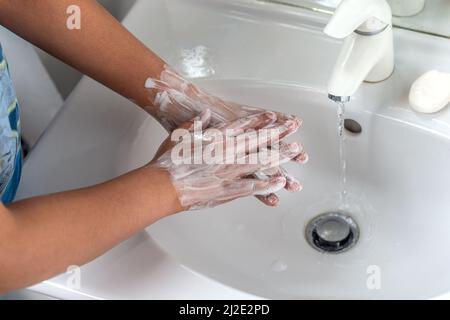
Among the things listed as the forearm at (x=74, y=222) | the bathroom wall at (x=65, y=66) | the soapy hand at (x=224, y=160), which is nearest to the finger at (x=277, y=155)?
the soapy hand at (x=224, y=160)

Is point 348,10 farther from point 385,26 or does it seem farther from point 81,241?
point 81,241

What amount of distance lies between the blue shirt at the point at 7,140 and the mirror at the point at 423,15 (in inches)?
19.3

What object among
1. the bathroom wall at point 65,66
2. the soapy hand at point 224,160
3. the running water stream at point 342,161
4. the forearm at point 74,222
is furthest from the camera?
the bathroom wall at point 65,66

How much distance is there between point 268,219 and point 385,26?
294 mm

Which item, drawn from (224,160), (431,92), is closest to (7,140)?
(224,160)

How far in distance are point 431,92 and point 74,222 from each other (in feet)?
1.42

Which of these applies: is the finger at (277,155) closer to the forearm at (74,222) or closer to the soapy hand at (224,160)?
the soapy hand at (224,160)

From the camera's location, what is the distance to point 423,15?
0.82 metres

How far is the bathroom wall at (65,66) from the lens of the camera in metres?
1.05

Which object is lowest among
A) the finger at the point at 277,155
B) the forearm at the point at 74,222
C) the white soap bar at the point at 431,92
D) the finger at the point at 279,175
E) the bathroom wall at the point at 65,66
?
the forearm at the point at 74,222

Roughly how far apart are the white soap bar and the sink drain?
0.18 metres

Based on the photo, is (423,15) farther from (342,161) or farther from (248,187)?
(248,187)

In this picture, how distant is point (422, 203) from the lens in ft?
2.56

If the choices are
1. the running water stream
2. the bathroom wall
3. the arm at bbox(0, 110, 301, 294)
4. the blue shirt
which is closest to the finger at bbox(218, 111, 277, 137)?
the arm at bbox(0, 110, 301, 294)
